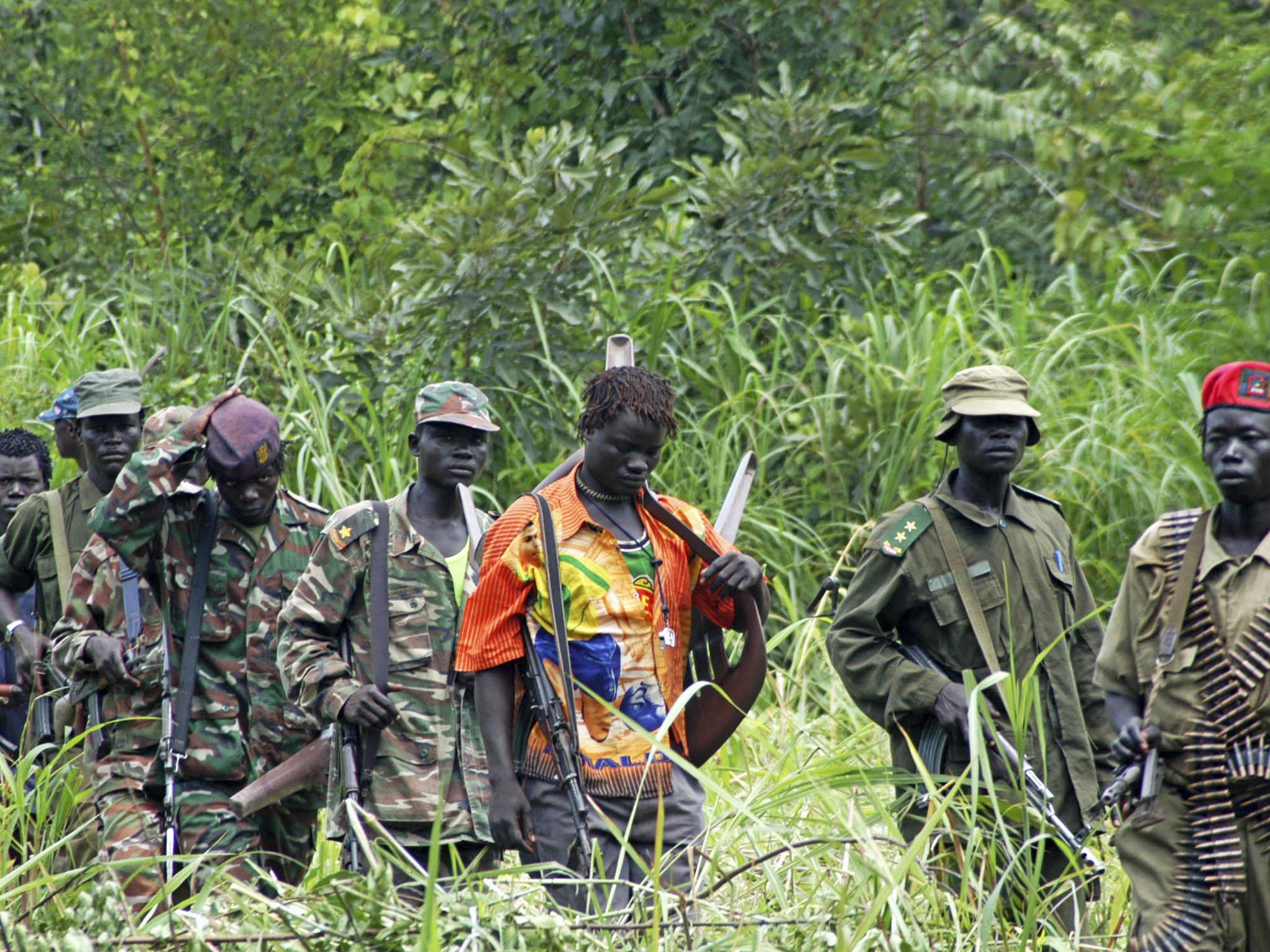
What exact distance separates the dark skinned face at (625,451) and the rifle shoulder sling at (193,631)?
1447mm

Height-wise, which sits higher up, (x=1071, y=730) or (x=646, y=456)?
(x=646, y=456)

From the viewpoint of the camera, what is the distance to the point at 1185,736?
3.97 m

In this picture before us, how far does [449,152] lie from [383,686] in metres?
5.71

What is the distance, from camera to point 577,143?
29.3 feet

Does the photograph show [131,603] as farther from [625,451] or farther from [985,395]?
[985,395]

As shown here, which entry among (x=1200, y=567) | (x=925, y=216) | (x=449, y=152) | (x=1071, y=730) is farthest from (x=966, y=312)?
(x=1200, y=567)

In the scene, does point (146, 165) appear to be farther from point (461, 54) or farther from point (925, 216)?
point (925, 216)

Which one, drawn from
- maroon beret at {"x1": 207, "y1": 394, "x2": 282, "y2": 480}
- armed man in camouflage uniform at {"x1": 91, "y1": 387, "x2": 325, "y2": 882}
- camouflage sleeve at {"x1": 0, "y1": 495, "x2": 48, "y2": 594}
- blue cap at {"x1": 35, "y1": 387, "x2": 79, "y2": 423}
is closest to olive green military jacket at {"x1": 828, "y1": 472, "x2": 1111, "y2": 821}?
armed man in camouflage uniform at {"x1": 91, "y1": 387, "x2": 325, "y2": 882}

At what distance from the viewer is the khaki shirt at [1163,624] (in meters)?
3.97

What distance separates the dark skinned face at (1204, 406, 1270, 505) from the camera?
394 centimetres

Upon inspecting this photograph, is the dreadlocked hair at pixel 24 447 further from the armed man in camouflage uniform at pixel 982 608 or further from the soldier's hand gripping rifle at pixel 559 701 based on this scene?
the armed man in camouflage uniform at pixel 982 608

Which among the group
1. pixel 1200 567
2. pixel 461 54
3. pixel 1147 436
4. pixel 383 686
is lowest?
pixel 1147 436

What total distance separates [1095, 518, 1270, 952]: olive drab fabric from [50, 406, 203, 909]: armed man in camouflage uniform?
109 inches

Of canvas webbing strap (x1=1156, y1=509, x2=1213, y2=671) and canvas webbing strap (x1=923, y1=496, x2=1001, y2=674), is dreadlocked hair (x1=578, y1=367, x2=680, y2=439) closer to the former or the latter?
canvas webbing strap (x1=923, y1=496, x2=1001, y2=674)
